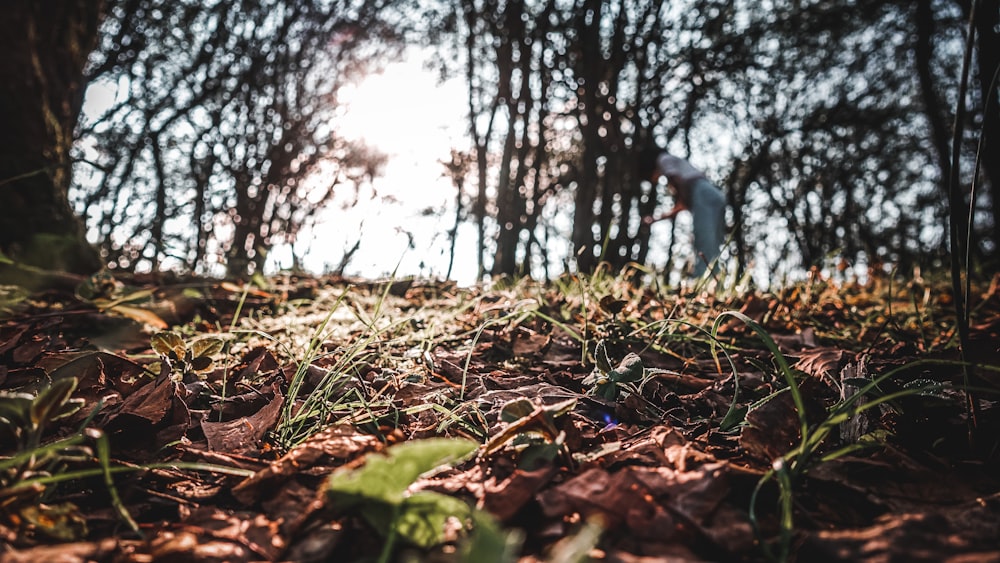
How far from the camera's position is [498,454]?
0.89 meters

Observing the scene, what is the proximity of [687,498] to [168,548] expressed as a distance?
0.72 metres

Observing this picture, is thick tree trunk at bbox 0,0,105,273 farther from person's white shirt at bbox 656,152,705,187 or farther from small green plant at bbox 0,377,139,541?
person's white shirt at bbox 656,152,705,187

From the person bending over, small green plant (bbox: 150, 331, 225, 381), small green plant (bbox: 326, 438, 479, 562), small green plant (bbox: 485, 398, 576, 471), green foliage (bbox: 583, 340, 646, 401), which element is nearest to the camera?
small green plant (bbox: 326, 438, 479, 562)

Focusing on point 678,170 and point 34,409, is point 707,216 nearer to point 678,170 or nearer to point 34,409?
point 678,170

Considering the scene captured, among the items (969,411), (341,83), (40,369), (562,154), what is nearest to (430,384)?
(40,369)

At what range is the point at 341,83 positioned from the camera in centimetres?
1138

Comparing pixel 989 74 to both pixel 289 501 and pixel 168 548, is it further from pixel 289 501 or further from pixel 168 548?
pixel 168 548

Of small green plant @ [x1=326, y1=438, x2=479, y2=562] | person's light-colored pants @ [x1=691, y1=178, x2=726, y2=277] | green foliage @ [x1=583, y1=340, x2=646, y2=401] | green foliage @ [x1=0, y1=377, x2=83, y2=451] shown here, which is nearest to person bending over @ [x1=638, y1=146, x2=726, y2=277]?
person's light-colored pants @ [x1=691, y1=178, x2=726, y2=277]

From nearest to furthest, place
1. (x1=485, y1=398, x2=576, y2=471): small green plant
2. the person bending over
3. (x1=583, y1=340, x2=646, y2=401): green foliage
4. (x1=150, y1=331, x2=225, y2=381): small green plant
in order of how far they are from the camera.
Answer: (x1=485, y1=398, x2=576, y2=471): small green plant, (x1=583, y1=340, x2=646, y2=401): green foliage, (x1=150, y1=331, x2=225, y2=381): small green plant, the person bending over

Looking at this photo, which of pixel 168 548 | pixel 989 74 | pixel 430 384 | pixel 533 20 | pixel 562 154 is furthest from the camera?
pixel 562 154

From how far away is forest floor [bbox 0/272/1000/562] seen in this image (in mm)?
636

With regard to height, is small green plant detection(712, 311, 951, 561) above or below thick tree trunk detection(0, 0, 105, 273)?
below

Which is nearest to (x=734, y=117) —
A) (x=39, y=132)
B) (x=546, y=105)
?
(x=546, y=105)

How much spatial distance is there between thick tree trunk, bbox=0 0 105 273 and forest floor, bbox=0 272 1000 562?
1468mm
